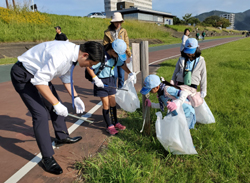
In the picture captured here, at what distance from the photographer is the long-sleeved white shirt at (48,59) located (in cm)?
198

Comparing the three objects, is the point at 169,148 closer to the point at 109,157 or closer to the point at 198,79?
the point at 109,157

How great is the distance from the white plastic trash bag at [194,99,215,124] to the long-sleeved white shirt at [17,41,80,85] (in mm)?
2189

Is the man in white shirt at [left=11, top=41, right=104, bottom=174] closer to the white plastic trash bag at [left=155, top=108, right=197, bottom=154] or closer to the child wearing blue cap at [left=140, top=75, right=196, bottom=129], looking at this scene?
the child wearing blue cap at [left=140, top=75, right=196, bottom=129]

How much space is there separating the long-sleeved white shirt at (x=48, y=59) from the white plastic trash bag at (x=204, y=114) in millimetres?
2189

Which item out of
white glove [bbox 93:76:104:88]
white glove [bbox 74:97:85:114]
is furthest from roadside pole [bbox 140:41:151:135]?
white glove [bbox 74:97:85:114]

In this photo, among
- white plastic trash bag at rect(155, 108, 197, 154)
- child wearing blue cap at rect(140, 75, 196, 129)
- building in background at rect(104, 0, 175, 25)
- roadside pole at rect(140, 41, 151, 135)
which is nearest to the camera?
white plastic trash bag at rect(155, 108, 197, 154)

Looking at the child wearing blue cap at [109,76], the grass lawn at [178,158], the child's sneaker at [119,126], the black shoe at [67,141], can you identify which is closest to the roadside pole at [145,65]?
the grass lawn at [178,158]

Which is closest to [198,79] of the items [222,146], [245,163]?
[222,146]

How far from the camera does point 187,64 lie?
3.53m

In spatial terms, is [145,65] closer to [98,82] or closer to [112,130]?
[98,82]

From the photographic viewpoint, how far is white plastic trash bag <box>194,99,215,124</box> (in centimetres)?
315

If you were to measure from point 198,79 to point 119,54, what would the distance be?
162 cm

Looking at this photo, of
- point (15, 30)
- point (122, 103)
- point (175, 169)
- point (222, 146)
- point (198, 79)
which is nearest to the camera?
point (175, 169)

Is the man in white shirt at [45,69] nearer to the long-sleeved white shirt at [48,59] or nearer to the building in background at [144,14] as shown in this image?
the long-sleeved white shirt at [48,59]
